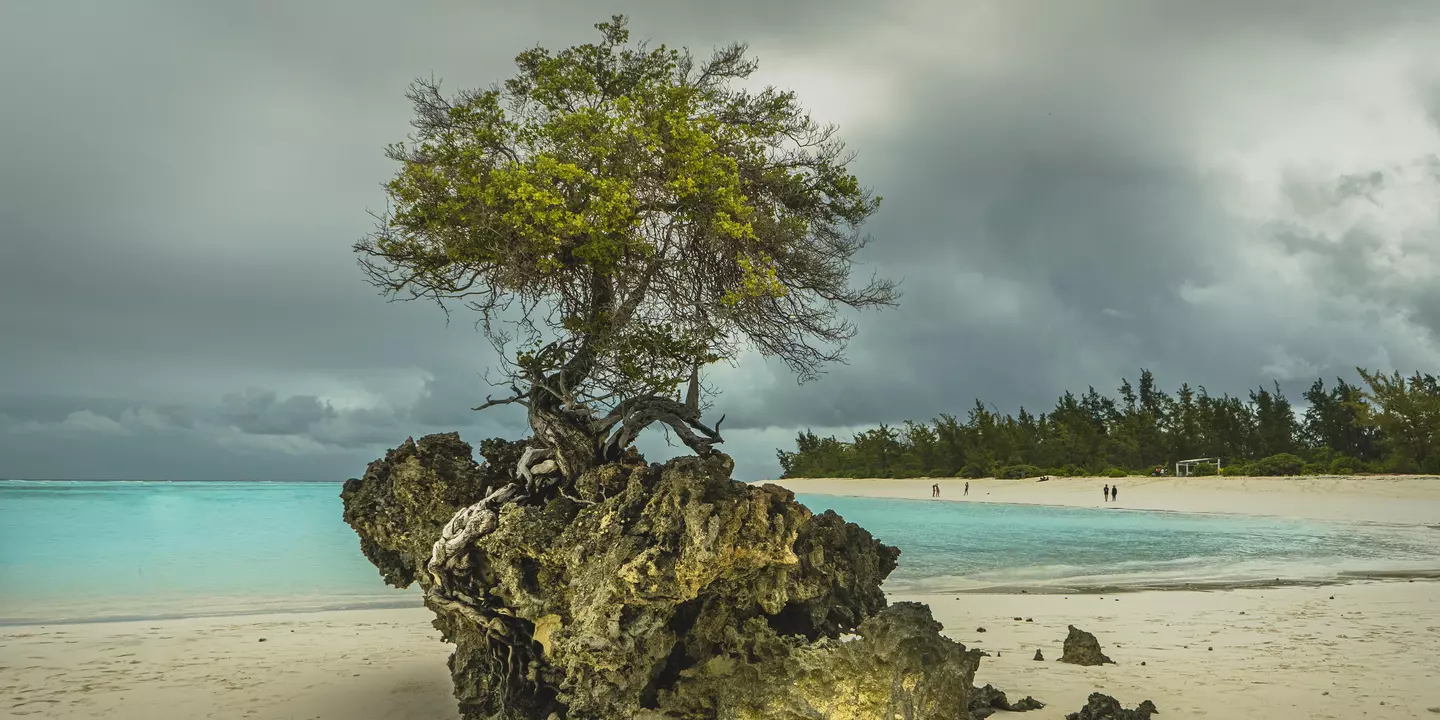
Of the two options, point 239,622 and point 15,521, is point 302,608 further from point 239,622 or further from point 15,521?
point 15,521

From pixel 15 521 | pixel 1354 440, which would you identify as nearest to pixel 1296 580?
pixel 15 521

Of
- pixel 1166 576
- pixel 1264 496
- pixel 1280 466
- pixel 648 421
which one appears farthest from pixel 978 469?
pixel 648 421

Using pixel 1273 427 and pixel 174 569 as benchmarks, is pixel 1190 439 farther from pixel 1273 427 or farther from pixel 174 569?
pixel 174 569

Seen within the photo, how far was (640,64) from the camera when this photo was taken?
23.0 feet

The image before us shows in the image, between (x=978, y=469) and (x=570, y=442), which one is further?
(x=978, y=469)

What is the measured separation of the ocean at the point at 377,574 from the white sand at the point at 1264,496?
304cm

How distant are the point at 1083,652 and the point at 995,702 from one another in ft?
7.45

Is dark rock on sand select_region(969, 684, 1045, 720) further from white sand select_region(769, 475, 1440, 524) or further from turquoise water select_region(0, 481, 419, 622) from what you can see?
white sand select_region(769, 475, 1440, 524)

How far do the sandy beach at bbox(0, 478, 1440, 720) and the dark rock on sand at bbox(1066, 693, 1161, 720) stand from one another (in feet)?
0.98

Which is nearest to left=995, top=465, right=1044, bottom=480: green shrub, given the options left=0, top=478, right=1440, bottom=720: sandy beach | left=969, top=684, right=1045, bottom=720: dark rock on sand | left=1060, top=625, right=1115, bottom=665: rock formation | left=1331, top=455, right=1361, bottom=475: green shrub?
left=1331, top=455, right=1361, bottom=475: green shrub

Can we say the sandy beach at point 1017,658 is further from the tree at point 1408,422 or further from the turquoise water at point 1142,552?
the tree at point 1408,422

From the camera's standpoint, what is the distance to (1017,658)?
343 inches

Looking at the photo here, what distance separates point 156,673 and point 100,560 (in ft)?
54.5

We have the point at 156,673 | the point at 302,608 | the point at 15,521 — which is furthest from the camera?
the point at 15,521
